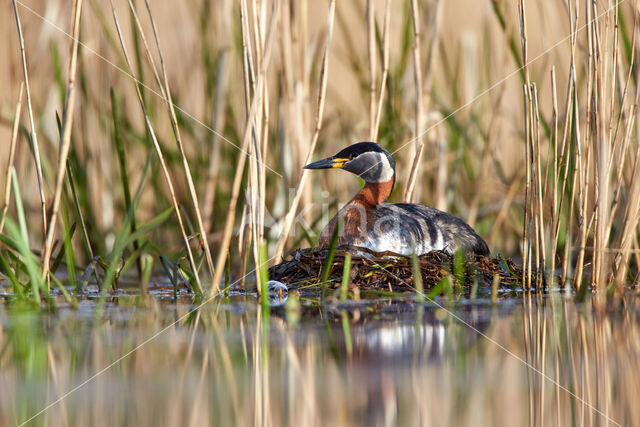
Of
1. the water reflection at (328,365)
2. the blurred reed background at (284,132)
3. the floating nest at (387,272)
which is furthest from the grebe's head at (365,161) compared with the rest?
the water reflection at (328,365)

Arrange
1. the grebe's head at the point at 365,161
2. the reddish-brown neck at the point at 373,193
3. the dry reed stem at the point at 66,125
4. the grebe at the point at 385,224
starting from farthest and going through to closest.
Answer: the reddish-brown neck at the point at 373,193 → the grebe's head at the point at 365,161 → the grebe at the point at 385,224 → the dry reed stem at the point at 66,125

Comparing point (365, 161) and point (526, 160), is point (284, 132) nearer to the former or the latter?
point (365, 161)

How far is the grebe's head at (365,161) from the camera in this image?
5398 mm

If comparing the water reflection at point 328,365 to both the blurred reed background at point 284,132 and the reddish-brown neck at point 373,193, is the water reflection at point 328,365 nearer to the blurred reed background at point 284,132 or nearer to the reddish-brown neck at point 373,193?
the blurred reed background at point 284,132

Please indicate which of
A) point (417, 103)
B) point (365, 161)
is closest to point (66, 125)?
point (365, 161)

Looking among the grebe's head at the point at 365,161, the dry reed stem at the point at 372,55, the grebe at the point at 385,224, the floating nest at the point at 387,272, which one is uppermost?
the dry reed stem at the point at 372,55

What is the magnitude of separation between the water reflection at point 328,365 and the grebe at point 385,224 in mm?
1137

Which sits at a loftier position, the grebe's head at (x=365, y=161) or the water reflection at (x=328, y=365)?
the grebe's head at (x=365, y=161)

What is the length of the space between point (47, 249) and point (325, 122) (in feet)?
10.3

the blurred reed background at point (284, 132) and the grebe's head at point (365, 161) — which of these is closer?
the blurred reed background at point (284, 132)

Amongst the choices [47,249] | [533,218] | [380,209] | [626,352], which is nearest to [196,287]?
[47,249]

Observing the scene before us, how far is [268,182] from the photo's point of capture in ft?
20.7

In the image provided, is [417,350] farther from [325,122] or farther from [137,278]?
[325,122]

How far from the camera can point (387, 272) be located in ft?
15.4
